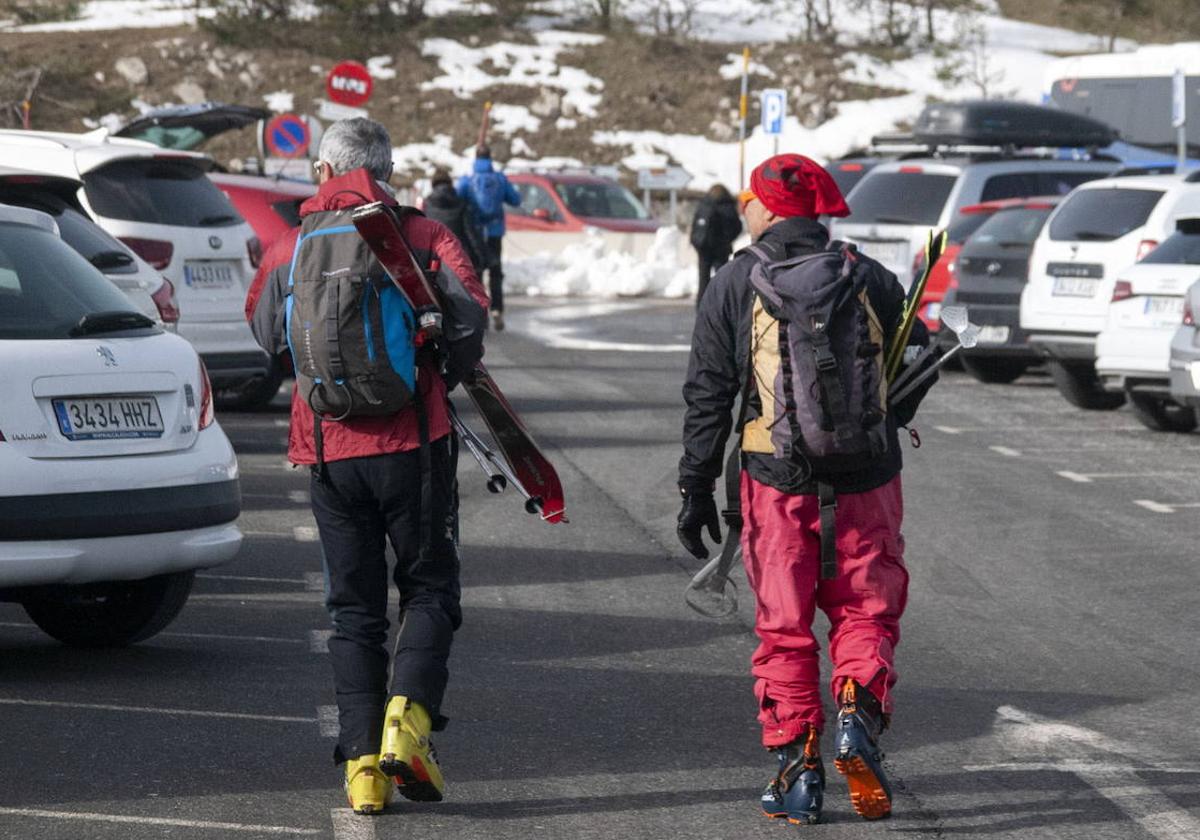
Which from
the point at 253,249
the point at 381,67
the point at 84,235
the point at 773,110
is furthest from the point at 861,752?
the point at 381,67

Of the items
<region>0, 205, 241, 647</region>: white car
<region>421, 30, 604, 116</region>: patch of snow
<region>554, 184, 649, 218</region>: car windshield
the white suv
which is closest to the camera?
<region>0, 205, 241, 647</region>: white car

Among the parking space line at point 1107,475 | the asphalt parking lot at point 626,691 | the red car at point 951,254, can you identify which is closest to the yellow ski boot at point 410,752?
the asphalt parking lot at point 626,691

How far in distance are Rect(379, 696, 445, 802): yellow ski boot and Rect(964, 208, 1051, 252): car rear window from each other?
1400 cm

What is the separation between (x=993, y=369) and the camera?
19.9 m

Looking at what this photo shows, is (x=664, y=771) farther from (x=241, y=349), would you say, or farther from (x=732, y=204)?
(x=732, y=204)

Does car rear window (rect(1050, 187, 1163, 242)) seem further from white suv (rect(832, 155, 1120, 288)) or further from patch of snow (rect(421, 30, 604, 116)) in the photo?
patch of snow (rect(421, 30, 604, 116))

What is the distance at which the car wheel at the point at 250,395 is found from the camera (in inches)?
638

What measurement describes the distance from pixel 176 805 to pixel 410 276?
1.46 m

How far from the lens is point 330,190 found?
576 cm

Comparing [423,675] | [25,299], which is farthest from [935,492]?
[423,675]

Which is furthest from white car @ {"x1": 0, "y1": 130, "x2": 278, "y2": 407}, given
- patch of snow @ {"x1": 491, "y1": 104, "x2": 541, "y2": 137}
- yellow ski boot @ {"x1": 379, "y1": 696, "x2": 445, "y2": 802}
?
patch of snow @ {"x1": 491, "y1": 104, "x2": 541, "y2": 137}

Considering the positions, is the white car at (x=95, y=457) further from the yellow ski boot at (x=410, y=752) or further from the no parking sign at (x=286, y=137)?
the no parking sign at (x=286, y=137)

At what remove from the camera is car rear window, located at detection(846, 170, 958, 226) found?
21.2 m

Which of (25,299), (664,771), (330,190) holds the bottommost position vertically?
(664,771)
